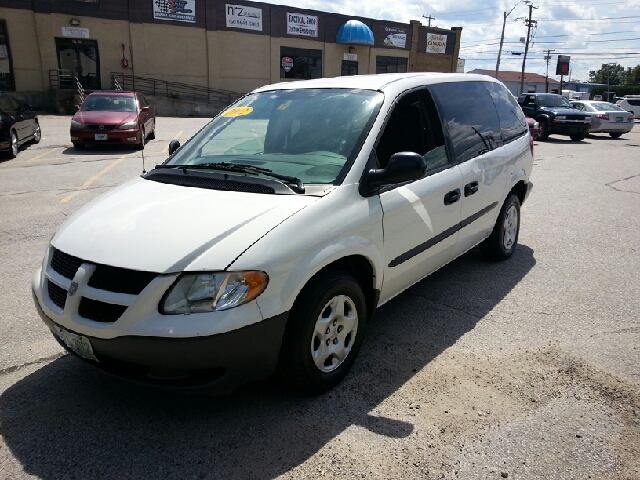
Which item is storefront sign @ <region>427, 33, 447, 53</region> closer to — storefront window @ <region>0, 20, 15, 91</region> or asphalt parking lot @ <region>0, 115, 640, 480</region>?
storefront window @ <region>0, 20, 15, 91</region>

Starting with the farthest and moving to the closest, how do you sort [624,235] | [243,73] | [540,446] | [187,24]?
1. [243,73]
2. [187,24]
3. [624,235]
4. [540,446]

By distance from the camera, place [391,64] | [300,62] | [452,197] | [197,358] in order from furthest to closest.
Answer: [391,64]
[300,62]
[452,197]
[197,358]

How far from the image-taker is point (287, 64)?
37.8m

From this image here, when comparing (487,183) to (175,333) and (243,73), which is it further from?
(243,73)

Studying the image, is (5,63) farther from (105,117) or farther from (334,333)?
(334,333)

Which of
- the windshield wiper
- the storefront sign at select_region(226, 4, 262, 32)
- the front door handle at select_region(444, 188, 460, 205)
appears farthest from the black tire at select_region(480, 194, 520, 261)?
the storefront sign at select_region(226, 4, 262, 32)

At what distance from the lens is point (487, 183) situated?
4.71 m

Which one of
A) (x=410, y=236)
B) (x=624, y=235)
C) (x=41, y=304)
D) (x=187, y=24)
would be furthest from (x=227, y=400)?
(x=187, y=24)

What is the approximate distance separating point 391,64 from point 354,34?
19.0 ft

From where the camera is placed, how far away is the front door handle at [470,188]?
4.32 meters

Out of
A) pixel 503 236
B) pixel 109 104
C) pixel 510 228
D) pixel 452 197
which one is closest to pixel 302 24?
pixel 109 104

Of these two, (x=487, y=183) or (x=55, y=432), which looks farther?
(x=487, y=183)

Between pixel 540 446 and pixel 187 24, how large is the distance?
3457 centimetres

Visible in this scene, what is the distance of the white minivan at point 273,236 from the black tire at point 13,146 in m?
10.3
